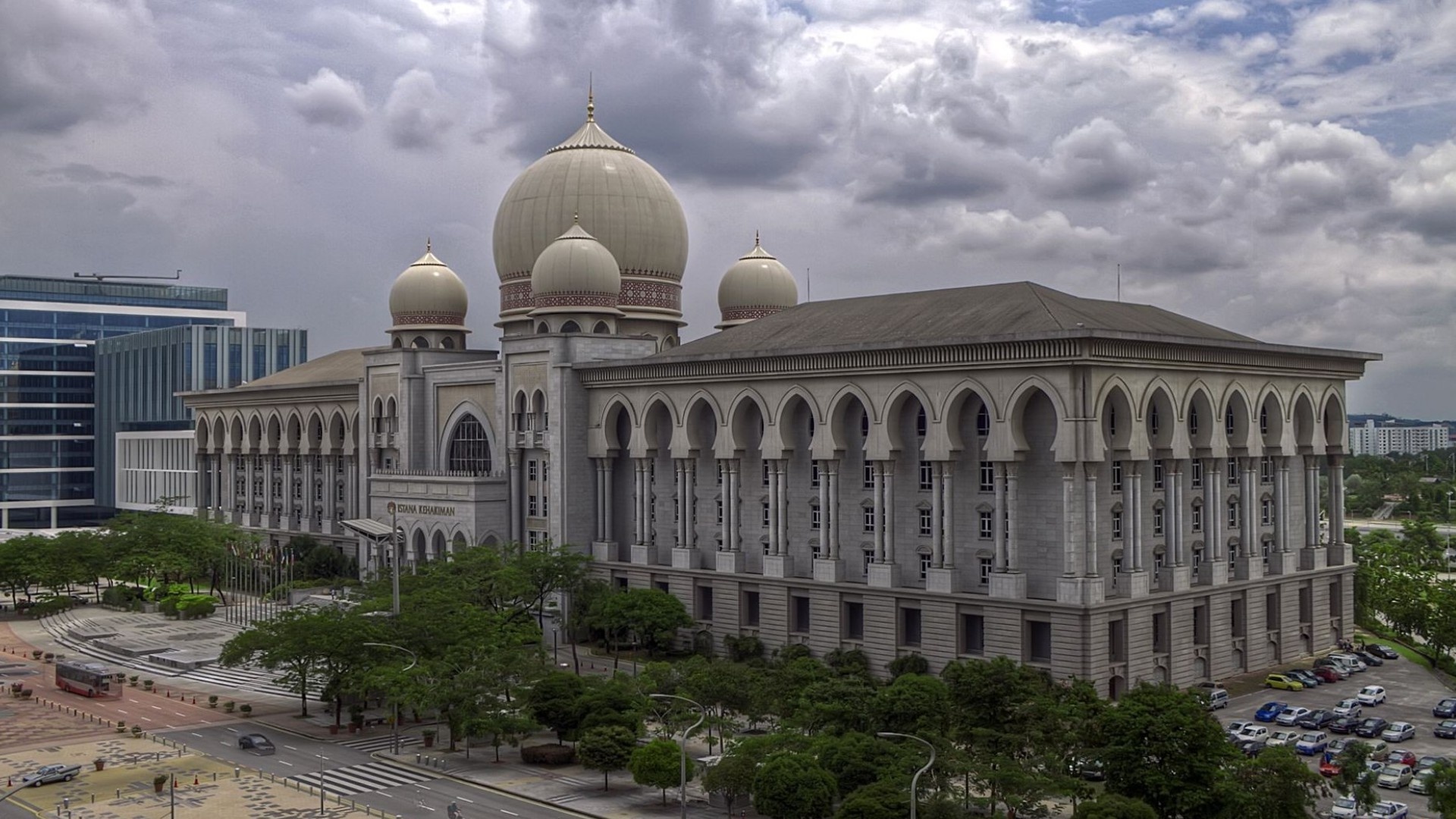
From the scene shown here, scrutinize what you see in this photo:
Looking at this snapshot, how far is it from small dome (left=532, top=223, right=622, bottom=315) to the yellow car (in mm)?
48652

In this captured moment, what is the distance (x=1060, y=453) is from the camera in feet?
218

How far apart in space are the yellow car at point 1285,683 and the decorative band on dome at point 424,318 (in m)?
65.6

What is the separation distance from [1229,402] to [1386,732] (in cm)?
2168

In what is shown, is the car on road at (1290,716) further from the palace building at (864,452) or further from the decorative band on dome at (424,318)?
the decorative band on dome at (424,318)

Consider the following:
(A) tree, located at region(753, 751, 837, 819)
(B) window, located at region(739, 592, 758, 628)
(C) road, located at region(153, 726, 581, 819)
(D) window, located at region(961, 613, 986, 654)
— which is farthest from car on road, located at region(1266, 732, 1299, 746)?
(C) road, located at region(153, 726, 581, 819)

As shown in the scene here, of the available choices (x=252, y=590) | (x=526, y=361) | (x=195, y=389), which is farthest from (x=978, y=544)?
(x=195, y=389)

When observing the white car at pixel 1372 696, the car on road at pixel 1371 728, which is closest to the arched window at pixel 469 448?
the white car at pixel 1372 696

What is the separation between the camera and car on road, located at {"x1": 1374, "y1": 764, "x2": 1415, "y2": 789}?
54.3 metres

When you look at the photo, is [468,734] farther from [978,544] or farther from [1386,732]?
[1386,732]

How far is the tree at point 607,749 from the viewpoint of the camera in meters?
56.2

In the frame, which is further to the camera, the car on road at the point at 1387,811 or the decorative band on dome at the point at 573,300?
the decorative band on dome at the point at 573,300

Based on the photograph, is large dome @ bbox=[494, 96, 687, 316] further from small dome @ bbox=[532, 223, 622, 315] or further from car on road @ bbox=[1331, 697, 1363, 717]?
car on road @ bbox=[1331, 697, 1363, 717]

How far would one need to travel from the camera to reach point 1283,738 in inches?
2406

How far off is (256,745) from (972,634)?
1406 inches
